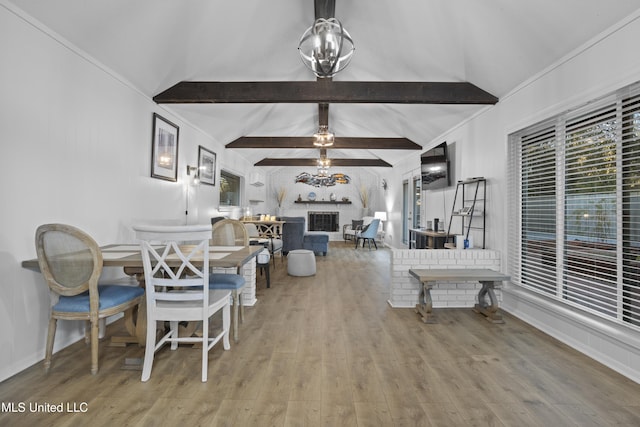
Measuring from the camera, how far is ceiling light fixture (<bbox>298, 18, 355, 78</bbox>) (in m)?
1.66

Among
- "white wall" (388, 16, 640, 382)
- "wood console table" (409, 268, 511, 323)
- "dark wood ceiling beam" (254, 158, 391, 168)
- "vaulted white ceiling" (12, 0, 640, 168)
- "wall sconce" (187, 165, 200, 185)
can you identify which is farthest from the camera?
"dark wood ceiling beam" (254, 158, 391, 168)

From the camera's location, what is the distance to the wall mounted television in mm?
4965

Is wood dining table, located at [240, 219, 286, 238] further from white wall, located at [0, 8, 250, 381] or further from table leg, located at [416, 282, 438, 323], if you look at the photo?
table leg, located at [416, 282, 438, 323]

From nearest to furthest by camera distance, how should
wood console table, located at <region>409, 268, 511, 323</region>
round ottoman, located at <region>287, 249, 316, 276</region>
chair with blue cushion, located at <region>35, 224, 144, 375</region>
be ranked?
chair with blue cushion, located at <region>35, 224, 144, 375</region>, wood console table, located at <region>409, 268, 511, 323</region>, round ottoman, located at <region>287, 249, 316, 276</region>

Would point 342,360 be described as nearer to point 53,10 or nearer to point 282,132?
point 53,10

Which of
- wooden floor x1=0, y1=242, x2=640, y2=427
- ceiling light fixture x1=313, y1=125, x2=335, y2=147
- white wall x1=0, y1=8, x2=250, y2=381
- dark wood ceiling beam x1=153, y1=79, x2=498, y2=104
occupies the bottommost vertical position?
wooden floor x1=0, y1=242, x2=640, y2=427

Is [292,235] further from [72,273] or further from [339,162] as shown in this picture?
[72,273]

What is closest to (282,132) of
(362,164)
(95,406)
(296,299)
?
(362,164)

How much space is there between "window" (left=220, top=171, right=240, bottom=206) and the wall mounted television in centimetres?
418

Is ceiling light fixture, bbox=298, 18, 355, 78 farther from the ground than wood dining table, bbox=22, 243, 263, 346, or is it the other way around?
ceiling light fixture, bbox=298, 18, 355, 78

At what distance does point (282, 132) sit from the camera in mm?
6781

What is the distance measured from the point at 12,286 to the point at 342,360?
2.27m

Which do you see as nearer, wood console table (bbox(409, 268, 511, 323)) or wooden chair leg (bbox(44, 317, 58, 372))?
wooden chair leg (bbox(44, 317, 58, 372))

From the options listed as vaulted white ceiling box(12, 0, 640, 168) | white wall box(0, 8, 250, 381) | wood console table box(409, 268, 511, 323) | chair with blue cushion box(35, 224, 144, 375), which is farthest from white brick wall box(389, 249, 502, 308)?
white wall box(0, 8, 250, 381)
